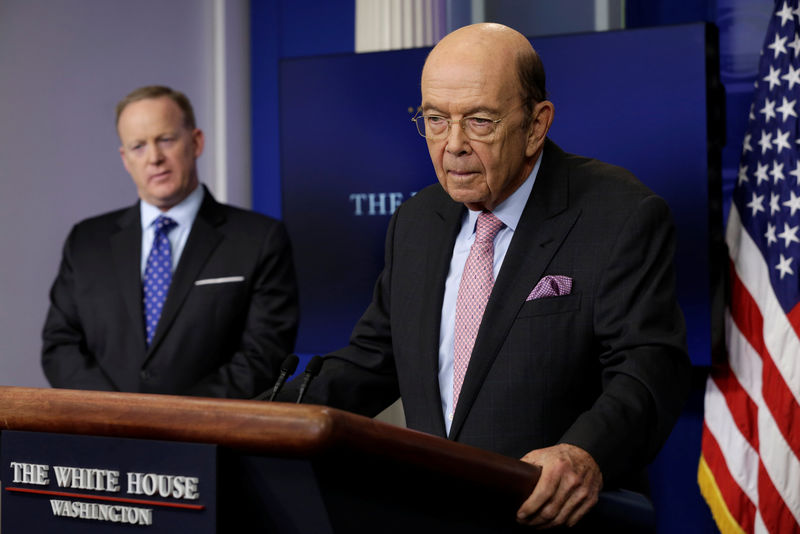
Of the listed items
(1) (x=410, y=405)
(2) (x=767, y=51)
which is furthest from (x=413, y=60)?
(1) (x=410, y=405)

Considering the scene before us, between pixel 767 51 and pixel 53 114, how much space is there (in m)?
2.79

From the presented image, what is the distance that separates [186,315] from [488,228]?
A: 144 centimetres

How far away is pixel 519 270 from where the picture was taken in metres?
1.71

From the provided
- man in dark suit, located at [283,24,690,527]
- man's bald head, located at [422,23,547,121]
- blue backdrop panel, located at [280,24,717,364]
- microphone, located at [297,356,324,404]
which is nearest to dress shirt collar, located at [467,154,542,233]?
man in dark suit, located at [283,24,690,527]

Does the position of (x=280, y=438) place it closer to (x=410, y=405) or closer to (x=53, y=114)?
(x=410, y=405)

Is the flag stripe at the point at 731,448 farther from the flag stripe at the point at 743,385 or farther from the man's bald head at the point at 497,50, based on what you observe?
the man's bald head at the point at 497,50

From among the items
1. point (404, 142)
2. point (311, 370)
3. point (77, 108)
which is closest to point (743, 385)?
point (404, 142)

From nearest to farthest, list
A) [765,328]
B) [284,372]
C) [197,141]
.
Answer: [284,372]
[765,328]
[197,141]

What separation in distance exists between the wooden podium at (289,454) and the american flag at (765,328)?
6.24 ft

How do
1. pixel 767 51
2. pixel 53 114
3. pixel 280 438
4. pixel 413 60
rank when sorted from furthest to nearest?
pixel 53 114 → pixel 413 60 → pixel 767 51 → pixel 280 438

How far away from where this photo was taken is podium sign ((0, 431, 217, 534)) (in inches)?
41.6

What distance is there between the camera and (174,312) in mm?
2969

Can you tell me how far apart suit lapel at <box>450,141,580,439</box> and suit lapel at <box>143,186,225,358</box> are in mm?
1509

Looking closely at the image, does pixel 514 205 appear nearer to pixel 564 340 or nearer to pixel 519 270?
pixel 519 270
